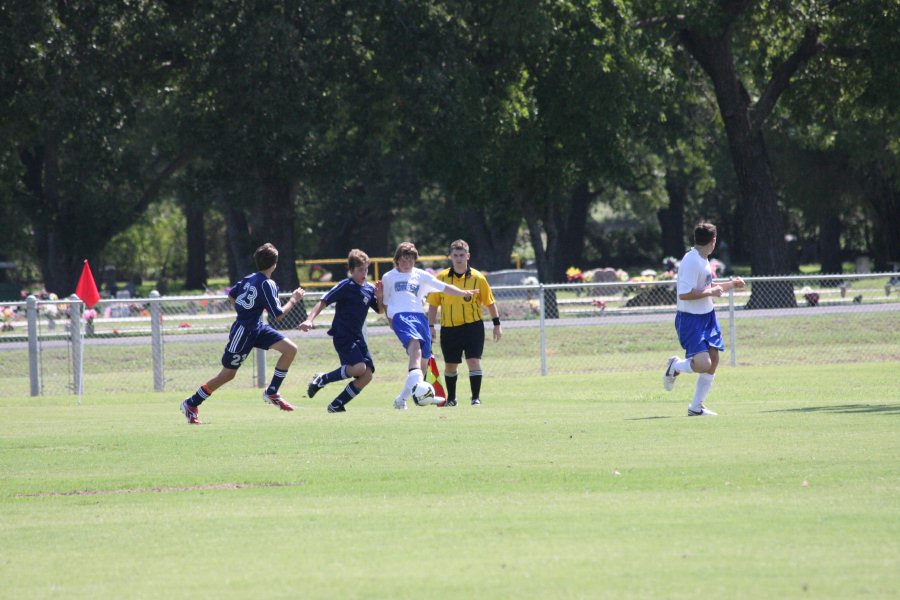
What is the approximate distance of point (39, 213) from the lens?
46812 mm

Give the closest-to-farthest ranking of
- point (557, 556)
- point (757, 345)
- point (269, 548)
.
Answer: point (557, 556)
point (269, 548)
point (757, 345)

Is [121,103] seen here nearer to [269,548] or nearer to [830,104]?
[830,104]

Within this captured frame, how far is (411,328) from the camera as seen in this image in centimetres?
1595

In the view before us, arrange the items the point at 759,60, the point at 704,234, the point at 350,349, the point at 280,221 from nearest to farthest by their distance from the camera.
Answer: the point at 704,234 < the point at 350,349 < the point at 759,60 < the point at 280,221

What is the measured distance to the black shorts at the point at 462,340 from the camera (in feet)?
54.9

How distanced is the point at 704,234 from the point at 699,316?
878 mm

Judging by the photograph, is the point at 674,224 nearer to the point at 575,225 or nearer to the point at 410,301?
the point at 575,225

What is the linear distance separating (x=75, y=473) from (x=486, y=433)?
3.79 meters

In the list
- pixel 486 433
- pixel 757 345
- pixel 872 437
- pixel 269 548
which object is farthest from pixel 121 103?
pixel 269 548

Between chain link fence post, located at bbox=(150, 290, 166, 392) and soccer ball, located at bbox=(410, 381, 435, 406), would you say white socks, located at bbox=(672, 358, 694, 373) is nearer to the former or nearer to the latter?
soccer ball, located at bbox=(410, 381, 435, 406)

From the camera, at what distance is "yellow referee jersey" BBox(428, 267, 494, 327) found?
16547 millimetres

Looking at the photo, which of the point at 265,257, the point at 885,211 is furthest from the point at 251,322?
the point at 885,211

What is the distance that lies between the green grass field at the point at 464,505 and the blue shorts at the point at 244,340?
848 mm

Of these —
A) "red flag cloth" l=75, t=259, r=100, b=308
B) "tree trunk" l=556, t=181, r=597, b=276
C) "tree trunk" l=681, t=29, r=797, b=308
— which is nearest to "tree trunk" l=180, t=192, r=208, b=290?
"tree trunk" l=556, t=181, r=597, b=276
